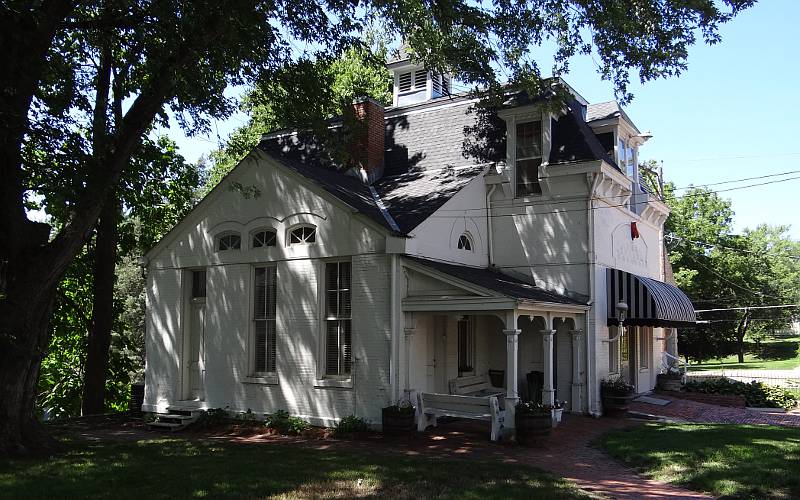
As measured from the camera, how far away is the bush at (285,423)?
1399cm

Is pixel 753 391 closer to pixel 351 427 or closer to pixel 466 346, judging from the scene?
pixel 466 346

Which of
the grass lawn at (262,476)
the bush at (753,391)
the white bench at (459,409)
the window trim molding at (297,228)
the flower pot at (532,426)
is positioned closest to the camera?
the grass lawn at (262,476)

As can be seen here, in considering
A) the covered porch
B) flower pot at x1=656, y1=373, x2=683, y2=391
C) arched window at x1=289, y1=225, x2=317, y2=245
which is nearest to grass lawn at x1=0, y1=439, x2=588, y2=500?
the covered porch

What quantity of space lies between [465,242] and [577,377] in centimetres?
435

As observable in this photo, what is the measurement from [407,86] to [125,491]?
16648 mm

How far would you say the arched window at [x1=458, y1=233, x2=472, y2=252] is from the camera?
53.6 feet

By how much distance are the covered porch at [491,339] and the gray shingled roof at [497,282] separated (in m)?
0.05

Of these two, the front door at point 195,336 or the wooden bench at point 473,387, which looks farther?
the front door at point 195,336

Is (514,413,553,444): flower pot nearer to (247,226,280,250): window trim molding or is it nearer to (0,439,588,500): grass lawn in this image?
(0,439,588,500): grass lawn

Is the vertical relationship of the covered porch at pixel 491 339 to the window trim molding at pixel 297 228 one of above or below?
below

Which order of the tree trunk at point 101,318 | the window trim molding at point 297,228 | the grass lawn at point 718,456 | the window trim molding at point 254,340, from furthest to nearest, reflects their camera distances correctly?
the tree trunk at point 101,318, the window trim molding at point 254,340, the window trim molding at point 297,228, the grass lawn at point 718,456

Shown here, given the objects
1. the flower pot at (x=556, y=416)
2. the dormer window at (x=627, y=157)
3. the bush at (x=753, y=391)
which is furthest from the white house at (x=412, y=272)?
the bush at (x=753, y=391)

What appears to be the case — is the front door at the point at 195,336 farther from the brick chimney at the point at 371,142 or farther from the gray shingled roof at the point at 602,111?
the gray shingled roof at the point at 602,111

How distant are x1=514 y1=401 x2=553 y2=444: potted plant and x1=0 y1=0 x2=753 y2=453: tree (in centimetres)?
718
